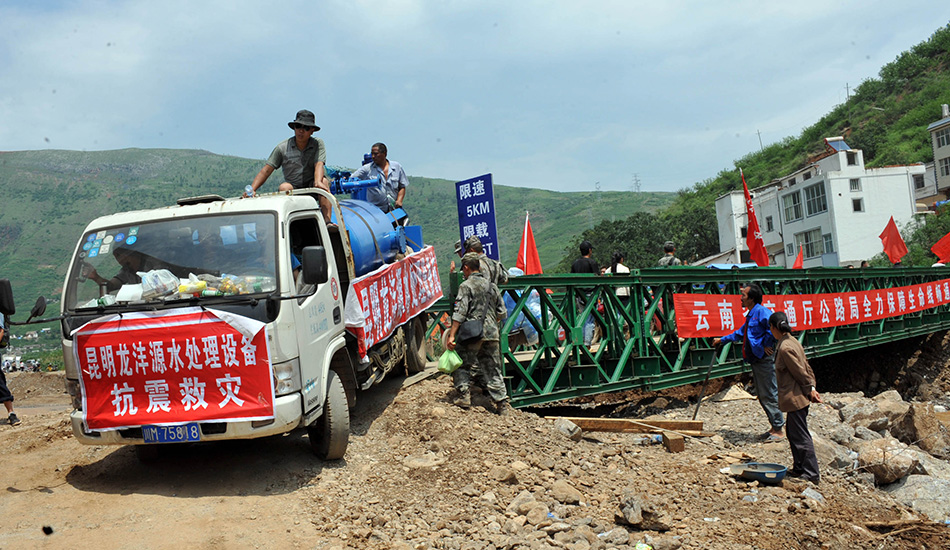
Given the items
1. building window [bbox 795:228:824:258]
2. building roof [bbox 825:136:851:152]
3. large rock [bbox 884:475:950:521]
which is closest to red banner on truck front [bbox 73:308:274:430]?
large rock [bbox 884:475:950:521]

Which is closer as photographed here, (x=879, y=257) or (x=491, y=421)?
(x=491, y=421)

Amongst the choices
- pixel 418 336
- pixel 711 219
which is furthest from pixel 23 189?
pixel 418 336

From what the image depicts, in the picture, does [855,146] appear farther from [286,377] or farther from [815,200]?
[286,377]

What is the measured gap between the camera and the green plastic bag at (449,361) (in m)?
7.59

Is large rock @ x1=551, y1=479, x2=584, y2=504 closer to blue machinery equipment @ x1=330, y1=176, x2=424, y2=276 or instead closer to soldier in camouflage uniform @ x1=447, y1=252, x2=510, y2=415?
soldier in camouflage uniform @ x1=447, y1=252, x2=510, y2=415

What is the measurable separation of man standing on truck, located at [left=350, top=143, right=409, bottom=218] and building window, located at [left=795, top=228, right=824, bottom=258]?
162 feet

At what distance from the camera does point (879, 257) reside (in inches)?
1853

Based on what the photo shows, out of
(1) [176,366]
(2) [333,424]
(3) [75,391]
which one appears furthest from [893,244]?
(3) [75,391]

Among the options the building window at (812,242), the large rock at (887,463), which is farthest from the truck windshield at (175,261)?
the building window at (812,242)

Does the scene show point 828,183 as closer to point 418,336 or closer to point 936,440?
point 936,440

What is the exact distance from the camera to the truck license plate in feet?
17.9

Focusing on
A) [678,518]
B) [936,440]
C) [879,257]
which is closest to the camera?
[678,518]

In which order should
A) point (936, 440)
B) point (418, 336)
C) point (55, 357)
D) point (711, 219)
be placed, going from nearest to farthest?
point (418, 336), point (936, 440), point (55, 357), point (711, 219)

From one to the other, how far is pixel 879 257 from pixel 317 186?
48.7 m
